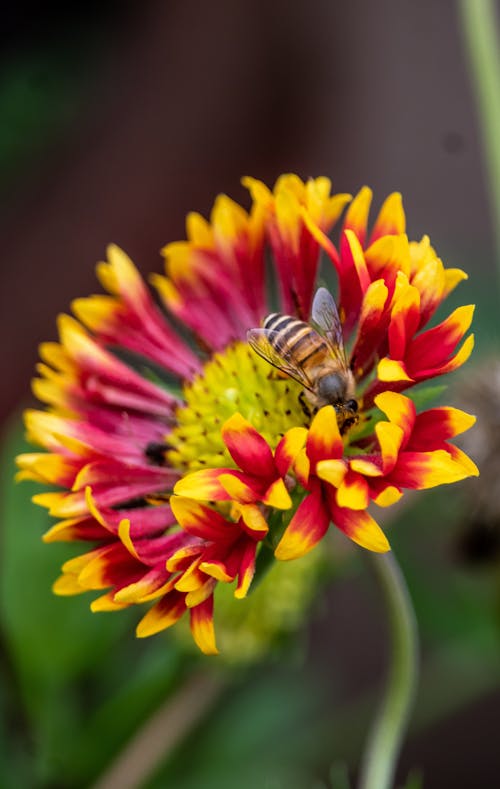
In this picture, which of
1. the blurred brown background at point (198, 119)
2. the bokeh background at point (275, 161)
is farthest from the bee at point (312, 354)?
the blurred brown background at point (198, 119)

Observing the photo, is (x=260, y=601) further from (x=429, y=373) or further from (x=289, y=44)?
(x=289, y=44)

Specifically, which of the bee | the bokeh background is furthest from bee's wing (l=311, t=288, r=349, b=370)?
the bokeh background

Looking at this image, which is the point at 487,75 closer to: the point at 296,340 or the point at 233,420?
the point at 296,340

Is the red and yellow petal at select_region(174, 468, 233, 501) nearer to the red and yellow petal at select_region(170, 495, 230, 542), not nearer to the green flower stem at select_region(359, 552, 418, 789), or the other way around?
the red and yellow petal at select_region(170, 495, 230, 542)


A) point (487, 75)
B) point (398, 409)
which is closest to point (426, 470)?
point (398, 409)

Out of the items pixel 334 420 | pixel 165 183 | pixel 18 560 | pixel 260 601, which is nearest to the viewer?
pixel 334 420

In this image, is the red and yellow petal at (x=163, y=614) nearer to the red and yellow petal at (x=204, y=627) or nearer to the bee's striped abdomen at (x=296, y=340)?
the red and yellow petal at (x=204, y=627)

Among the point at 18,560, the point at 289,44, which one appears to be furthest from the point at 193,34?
the point at 18,560
